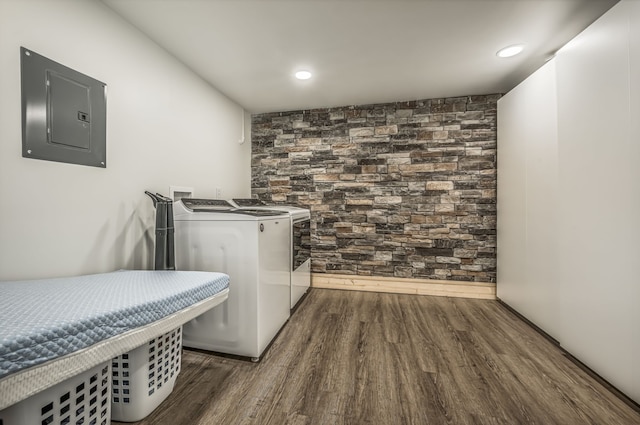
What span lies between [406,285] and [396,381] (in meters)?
1.46

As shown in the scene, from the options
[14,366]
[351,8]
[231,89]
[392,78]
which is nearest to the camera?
[14,366]

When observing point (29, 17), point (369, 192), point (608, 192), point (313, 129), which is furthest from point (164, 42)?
point (608, 192)

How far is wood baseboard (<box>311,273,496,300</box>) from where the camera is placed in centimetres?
253

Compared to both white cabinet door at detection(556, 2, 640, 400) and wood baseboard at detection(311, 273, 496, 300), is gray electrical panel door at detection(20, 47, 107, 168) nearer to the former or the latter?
wood baseboard at detection(311, 273, 496, 300)

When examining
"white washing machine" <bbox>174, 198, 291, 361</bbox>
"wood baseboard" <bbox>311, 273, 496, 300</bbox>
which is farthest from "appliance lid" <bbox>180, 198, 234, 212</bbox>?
"wood baseboard" <bbox>311, 273, 496, 300</bbox>

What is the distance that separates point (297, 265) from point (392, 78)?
185cm

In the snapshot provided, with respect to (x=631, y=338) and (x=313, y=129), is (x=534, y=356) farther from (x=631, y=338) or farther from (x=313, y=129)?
(x=313, y=129)

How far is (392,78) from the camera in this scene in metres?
2.19

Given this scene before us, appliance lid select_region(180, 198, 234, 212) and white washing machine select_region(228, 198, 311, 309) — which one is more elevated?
appliance lid select_region(180, 198, 234, 212)

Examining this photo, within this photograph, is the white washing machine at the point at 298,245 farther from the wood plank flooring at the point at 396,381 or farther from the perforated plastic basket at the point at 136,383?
the perforated plastic basket at the point at 136,383

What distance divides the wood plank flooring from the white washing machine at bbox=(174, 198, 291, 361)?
121mm

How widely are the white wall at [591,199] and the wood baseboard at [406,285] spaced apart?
0.52 meters

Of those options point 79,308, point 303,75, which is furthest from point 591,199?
point 79,308

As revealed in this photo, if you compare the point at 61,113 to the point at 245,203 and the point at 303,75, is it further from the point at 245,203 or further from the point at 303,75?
the point at 303,75
